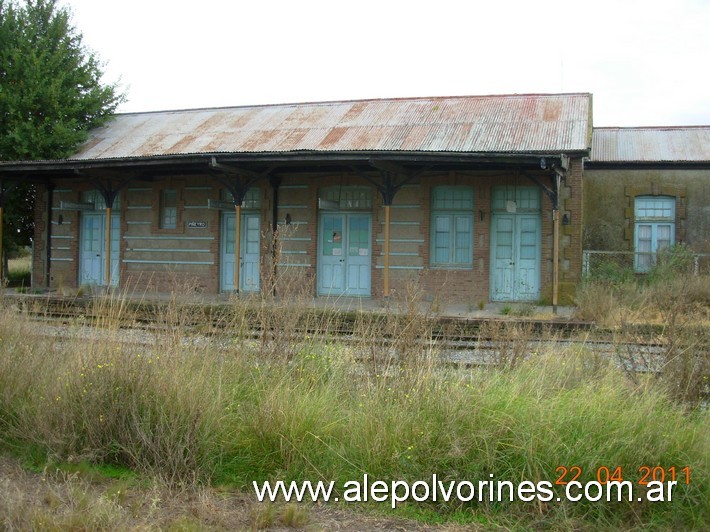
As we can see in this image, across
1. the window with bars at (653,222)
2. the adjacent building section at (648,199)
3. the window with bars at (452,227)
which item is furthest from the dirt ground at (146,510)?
the window with bars at (653,222)

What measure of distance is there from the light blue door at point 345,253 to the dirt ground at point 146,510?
14029 millimetres

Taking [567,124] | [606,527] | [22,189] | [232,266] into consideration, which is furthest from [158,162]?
[606,527]

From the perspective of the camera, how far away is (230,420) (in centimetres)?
515

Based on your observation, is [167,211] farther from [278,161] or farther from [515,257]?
[515,257]

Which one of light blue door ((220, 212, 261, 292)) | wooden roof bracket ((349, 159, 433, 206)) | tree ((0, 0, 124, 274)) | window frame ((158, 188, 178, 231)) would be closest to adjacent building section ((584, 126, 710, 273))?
wooden roof bracket ((349, 159, 433, 206))

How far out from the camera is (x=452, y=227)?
17969 mm

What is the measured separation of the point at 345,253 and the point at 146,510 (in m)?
14.8

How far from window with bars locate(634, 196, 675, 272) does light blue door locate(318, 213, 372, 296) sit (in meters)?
8.65

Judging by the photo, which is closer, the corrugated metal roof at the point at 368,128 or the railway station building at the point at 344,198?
the railway station building at the point at 344,198

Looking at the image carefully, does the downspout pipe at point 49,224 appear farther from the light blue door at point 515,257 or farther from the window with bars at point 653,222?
the window with bars at point 653,222

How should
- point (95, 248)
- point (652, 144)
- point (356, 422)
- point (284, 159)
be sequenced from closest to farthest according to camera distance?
point (356, 422) < point (284, 159) < point (95, 248) < point (652, 144)

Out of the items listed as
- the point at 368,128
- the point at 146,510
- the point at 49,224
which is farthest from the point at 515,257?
the point at 146,510

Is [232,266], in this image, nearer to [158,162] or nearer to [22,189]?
[158,162]

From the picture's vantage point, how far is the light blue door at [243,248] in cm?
1958
